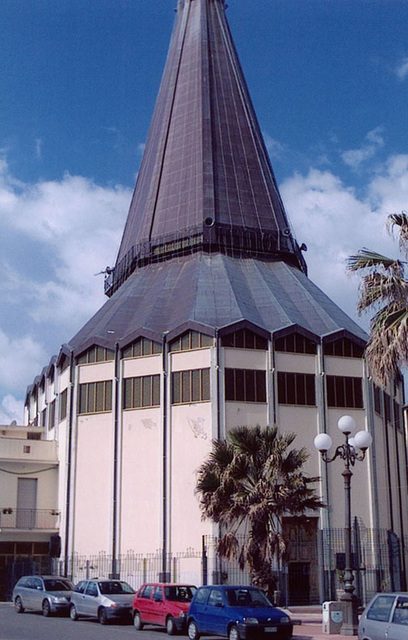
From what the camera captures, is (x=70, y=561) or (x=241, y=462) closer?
(x=241, y=462)

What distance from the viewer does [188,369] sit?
4488cm

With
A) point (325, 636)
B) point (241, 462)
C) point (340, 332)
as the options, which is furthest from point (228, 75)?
point (325, 636)

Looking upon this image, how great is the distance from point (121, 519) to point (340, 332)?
1608cm

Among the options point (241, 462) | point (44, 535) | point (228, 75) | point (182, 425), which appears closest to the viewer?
point (241, 462)

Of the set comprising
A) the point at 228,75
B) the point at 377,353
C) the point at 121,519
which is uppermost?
the point at 228,75

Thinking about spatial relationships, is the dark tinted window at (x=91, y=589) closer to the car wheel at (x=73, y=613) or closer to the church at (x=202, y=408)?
the car wheel at (x=73, y=613)

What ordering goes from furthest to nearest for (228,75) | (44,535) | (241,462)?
(228,75) < (44,535) < (241,462)

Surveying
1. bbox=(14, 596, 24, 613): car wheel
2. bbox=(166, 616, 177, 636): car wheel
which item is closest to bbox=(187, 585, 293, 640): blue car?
bbox=(166, 616, 177, 636): car wheel

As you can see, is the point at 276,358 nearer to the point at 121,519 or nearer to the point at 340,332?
the point at 340,332

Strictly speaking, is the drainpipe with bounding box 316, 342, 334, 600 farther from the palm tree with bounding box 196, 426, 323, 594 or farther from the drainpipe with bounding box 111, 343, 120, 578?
the drainpipe with bounding box 111, 343, 120, 578

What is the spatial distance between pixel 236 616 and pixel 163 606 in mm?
4980

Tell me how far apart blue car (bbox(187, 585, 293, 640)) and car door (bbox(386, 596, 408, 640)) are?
5.70 m

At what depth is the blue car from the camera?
2128cm

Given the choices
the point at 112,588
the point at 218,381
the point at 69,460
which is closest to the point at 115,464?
the point at 69,460
